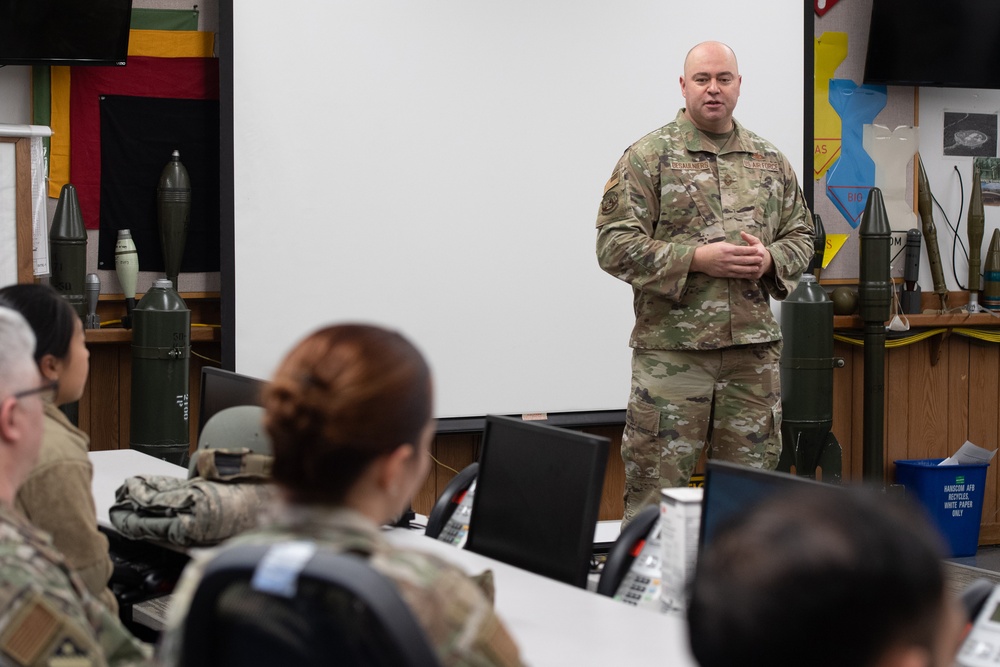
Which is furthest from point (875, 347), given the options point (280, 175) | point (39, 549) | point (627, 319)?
point (39, 549)

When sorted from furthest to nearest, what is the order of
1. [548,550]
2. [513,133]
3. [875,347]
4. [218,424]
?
[875,347]
[513,133]
[218,424]
[548,550]

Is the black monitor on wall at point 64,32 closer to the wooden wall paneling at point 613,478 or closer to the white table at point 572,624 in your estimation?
the wooden wall paneling at point 613,478

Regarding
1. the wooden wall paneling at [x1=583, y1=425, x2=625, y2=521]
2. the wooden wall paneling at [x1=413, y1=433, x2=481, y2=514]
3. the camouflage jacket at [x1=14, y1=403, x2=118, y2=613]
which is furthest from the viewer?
the wooden wall paneling at [x1=583, y1=425, x2=625, y2=521]

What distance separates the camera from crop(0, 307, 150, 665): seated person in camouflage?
1.27 metres

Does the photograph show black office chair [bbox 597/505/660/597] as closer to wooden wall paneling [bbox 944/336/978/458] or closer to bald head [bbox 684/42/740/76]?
bald head [bbox 684/42/740/76]

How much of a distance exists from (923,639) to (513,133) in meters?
3.95

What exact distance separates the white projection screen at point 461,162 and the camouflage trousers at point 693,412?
126 centimetres

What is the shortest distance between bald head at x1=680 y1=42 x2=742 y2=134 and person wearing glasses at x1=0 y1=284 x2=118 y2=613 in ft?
6.58

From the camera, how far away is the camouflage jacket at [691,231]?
3.35 m

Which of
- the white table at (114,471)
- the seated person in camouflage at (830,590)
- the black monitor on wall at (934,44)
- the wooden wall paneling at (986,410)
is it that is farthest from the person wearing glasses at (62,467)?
the wooden wall paneling at (986,410)

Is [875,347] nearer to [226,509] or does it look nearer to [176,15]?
[176,15]

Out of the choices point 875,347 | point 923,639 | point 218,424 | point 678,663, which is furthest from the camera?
point 875,347

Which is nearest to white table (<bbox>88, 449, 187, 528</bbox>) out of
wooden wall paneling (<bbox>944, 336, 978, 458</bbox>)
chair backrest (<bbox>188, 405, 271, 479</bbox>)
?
chair backrest (<bbox>188, 405, 271, 479</bbox>)

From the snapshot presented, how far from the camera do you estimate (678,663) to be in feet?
5.25
